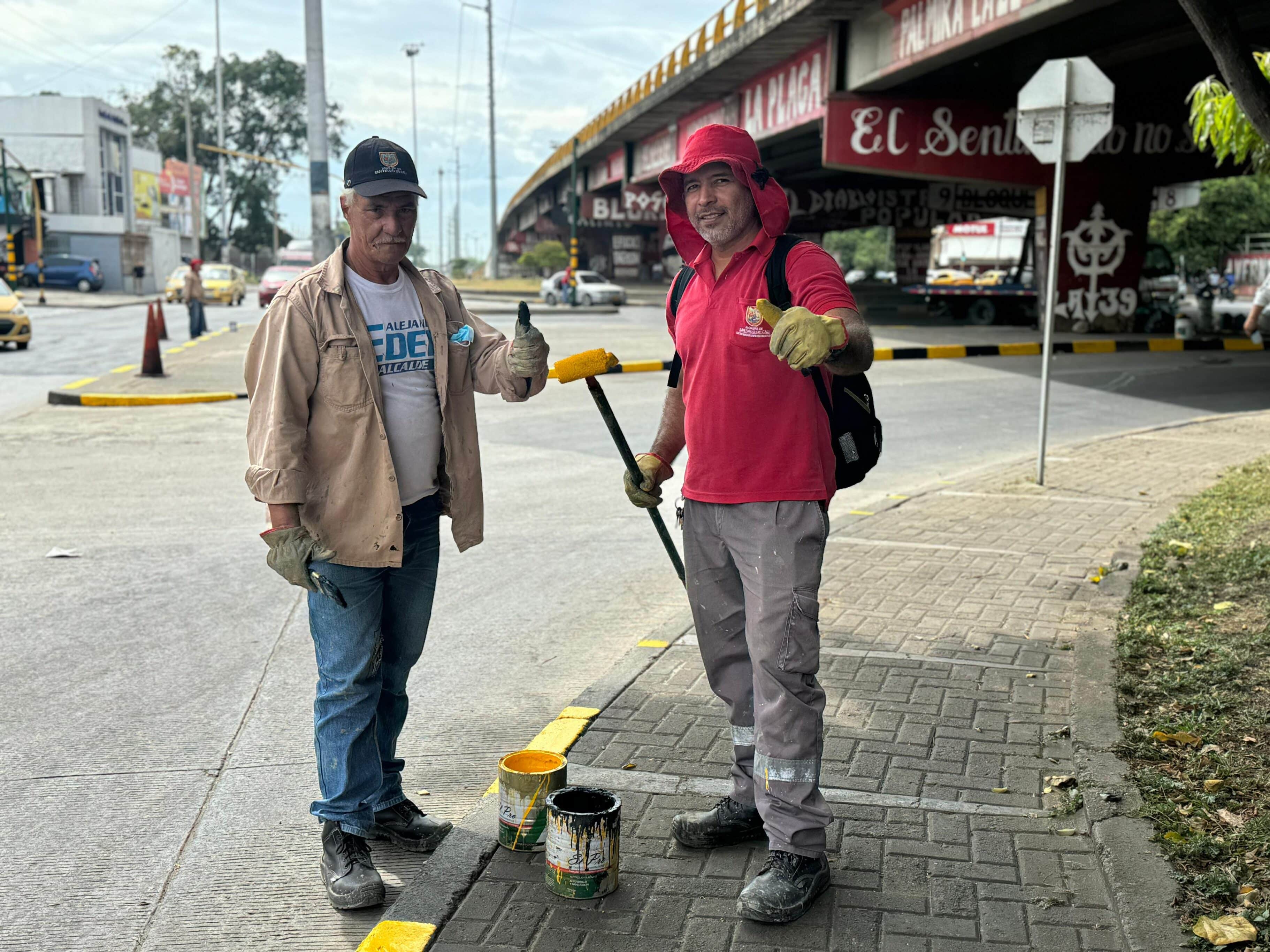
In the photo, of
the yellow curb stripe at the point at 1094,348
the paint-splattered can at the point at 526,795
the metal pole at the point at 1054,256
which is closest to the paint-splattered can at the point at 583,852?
the paint-splattered can at the point at 526,795

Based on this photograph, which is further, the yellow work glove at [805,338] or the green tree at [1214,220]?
the green tree at [1214,220]

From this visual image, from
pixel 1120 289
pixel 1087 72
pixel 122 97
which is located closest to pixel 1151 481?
pixel 1087 72

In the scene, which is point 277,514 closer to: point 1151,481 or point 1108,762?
point 1108,762

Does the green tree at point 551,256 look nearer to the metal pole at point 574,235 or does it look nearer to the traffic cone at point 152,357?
the metal pole at point 574,235

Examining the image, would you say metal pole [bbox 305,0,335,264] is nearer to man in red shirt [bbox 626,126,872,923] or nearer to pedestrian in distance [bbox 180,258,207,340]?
pedestrian in distance [bbox 180,258,207,340]

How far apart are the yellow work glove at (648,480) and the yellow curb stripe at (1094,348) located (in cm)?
1826

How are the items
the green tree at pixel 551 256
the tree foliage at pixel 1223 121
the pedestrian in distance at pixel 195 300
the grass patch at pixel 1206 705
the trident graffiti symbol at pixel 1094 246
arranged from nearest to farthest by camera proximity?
the grass patch at pixel 1206 705 < the tree foliage at pixel 1223 121 < the trident graffiti symbol at pixel 1094 246 < the pedestrian in distance at pixel 195 300 < the green tree at pixel 551 256

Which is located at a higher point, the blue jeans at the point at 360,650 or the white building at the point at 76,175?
the white building at the point at 76,175

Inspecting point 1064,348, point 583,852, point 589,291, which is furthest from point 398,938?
point 589,291

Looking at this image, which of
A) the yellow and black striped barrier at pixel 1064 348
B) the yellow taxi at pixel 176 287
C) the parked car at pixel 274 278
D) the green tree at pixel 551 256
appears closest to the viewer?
the yellow and black striped barrier at pixel 1064 348

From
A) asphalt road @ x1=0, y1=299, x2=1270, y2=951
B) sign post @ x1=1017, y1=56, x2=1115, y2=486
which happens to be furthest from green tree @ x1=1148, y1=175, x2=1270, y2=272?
sign post @ x1=1017, y1=56, x2=1115, y2=486

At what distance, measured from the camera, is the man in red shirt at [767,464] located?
3244 mm

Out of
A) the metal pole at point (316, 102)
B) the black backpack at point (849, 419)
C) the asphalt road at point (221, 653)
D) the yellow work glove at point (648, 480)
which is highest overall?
the metal pole at point (316, 102)

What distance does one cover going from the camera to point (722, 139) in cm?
332
